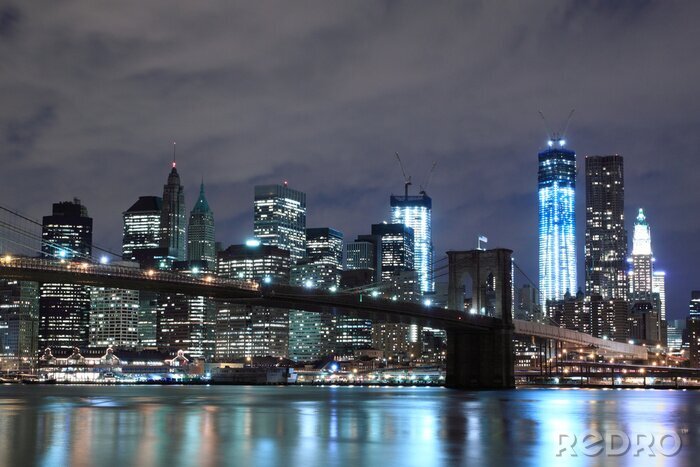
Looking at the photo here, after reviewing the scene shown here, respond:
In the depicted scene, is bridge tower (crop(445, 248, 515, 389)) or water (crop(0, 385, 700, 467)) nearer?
water (crop(0, 385, 700, 467))

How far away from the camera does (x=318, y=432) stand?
42.8 m

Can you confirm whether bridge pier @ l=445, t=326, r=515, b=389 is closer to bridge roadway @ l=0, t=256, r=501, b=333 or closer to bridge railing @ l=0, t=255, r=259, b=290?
bridge roadway @ l=0, t=256, r=501, b=333

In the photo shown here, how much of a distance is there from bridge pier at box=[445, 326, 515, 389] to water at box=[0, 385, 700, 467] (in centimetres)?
2914

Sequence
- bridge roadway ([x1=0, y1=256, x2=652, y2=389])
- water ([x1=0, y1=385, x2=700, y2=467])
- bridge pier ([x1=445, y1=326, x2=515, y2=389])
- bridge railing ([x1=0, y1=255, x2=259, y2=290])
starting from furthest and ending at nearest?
bridge pier ([x1=445, y1=326, x2=515, y2=389]) → bridge roadway ([x1=0, y1=256, x2=652, y2=389]) → bridge railing ([x1=0, y1=255, x2=259, y2=290]) → water ([x1=0, y1=385, x2=700, y2=467])

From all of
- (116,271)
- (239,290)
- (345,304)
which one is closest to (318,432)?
(116,271)

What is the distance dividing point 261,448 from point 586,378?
128 m

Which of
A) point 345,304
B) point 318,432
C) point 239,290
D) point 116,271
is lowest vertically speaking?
point 318,432

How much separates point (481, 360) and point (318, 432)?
55.7 meters

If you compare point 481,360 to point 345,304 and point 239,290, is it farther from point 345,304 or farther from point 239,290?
point 239,290

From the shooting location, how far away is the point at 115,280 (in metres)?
71.6

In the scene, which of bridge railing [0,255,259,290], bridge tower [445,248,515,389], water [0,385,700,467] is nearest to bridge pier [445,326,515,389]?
bridge tower [445,248,515,389]

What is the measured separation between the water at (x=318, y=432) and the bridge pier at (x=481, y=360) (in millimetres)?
29135

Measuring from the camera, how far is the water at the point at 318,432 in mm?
32781

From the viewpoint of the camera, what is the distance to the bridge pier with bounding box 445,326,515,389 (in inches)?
3740
